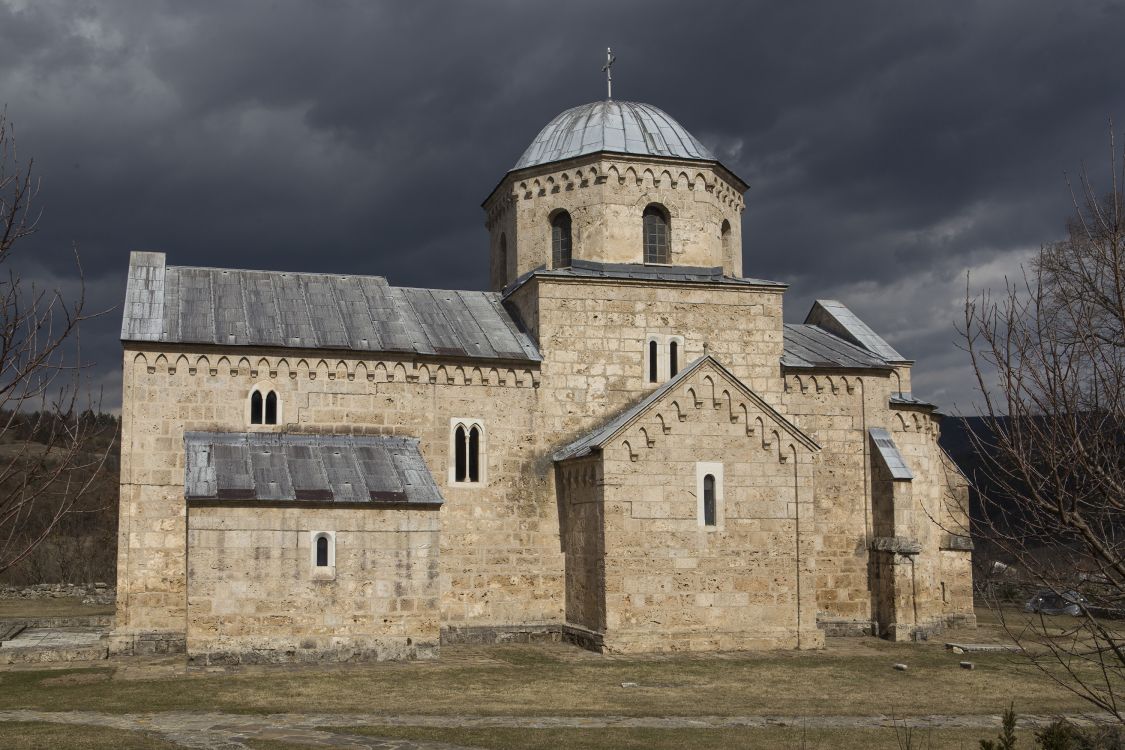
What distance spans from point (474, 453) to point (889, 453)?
10013 mm

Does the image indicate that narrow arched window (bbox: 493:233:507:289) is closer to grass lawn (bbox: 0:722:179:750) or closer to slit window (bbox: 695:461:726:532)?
slit window (bbox: 695:461:726:532)

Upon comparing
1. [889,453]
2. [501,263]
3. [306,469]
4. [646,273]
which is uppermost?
[501,263]

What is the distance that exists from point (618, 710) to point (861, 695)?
4.32 meters

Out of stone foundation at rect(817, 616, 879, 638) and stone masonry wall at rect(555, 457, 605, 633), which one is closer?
stone masonry wall at rect(555, 457, 605, 633)

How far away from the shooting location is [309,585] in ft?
67.3

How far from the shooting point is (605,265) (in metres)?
26.2

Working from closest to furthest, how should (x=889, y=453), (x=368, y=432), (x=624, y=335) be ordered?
(x=368, y=432)
(x=624, y=335)
(x=889, y=453)

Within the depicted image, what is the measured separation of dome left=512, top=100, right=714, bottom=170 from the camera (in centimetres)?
2695

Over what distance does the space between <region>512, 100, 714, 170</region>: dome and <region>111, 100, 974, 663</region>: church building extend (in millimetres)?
94

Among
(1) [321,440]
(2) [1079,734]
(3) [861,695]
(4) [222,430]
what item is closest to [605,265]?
(1) [321,440]

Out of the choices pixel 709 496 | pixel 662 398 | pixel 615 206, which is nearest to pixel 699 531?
pixel 709 496

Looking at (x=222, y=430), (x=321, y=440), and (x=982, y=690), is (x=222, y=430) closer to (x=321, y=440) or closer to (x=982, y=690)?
(x=321, y=440)

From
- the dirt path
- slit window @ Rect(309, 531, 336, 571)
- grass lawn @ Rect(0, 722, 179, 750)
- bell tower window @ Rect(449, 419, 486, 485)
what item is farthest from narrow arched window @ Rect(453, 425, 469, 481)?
grass lawn @ Rect(0, 722, 179, 750)

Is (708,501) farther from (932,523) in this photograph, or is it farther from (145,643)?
(145,643)
